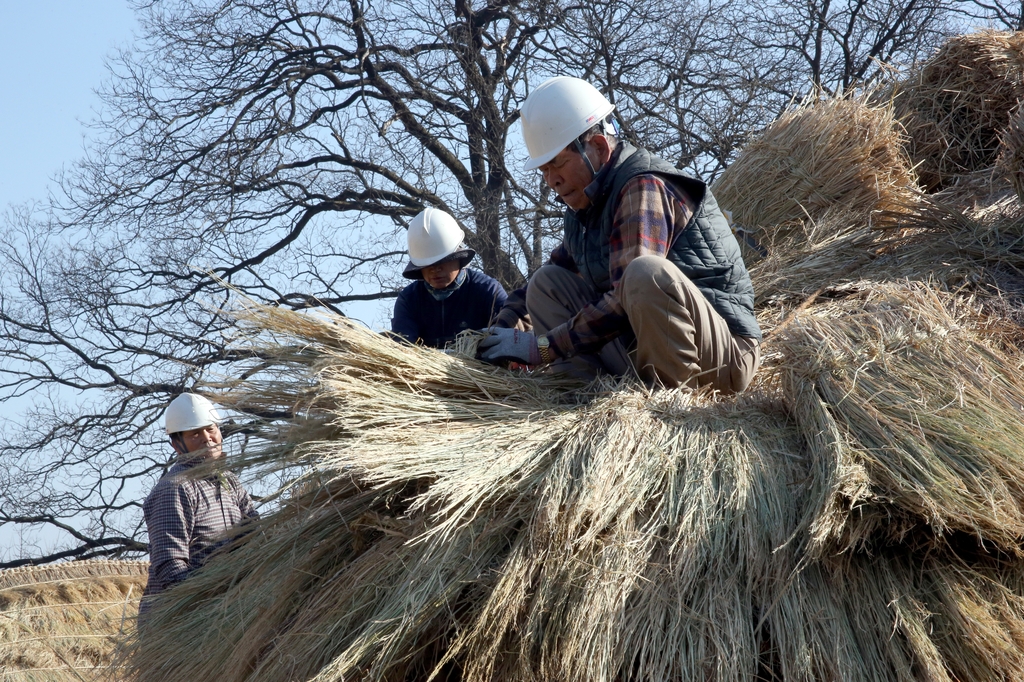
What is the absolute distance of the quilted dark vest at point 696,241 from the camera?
293 cm

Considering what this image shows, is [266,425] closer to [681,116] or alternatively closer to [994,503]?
[994,503]

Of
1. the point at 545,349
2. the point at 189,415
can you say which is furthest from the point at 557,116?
the point at 189,415

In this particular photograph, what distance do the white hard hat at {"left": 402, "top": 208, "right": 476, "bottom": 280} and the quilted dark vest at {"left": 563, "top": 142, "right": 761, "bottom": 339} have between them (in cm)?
110

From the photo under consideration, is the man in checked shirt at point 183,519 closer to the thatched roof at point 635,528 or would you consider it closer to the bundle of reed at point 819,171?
the thatched roof at point 635,528

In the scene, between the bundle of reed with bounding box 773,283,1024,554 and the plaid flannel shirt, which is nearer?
the bundle of reed with bounding box 773,283,1024,554

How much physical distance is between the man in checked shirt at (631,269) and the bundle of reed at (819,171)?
4.91ft

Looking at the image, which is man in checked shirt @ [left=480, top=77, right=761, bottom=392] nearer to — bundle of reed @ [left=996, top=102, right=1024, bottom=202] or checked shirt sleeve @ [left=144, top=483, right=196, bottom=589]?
bundle of reed @ [left=996, top=102, right=1024, bottom=202]

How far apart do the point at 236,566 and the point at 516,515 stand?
99cm

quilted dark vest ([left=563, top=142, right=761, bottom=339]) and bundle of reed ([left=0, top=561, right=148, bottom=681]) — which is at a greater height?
quilted dark vest ([left=563, top=142, right=761, bottom=339])

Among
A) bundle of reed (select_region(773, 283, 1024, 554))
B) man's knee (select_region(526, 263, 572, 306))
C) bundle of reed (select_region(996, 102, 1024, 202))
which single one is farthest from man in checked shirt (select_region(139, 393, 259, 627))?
bundle of reed (select_region(996, 102, 1024, 202))

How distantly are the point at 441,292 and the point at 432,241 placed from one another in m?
0.23

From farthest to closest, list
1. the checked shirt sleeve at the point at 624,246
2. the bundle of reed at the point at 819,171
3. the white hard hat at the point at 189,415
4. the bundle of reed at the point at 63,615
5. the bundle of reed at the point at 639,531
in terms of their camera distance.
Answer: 1. the bundle of reed at the point at 63,615
2. the bundle of reed at the point at 819,171
3. the white hard hat at the point at 189,415
4. the checked shirt sleeve at the point at 624,246
5. the bundle of reed at the point at 639,531

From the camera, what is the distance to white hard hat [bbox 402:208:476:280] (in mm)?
4043

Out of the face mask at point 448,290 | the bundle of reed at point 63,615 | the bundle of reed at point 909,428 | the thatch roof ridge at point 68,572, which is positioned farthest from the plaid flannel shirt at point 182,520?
the thatch roof ridge at point 68,572
